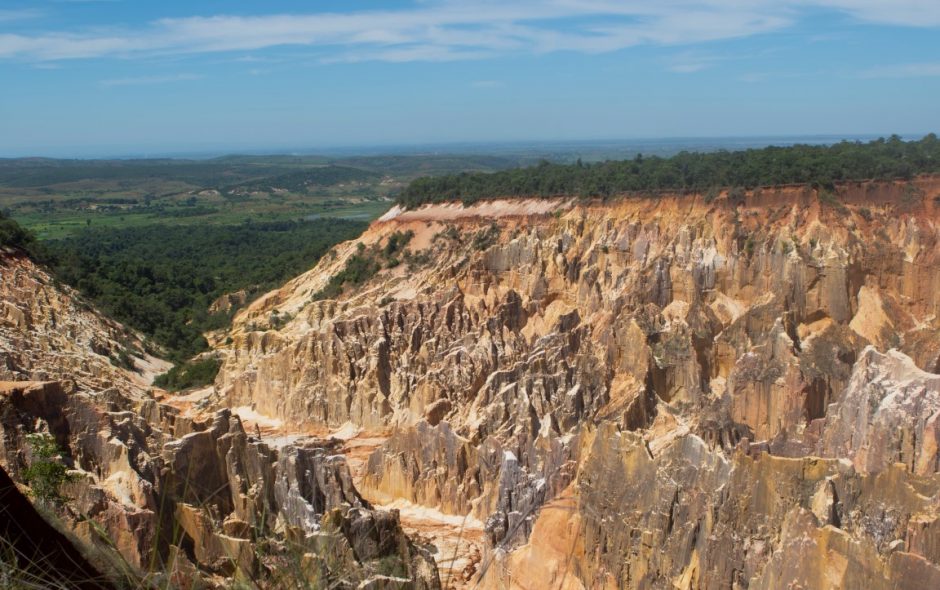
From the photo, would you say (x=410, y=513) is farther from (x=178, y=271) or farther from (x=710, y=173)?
(x=178, y=271)

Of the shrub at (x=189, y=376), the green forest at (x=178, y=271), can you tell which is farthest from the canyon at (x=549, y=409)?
the green forest at (x=178, y=271)

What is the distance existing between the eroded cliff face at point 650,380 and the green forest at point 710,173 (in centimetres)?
114

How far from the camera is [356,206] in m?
151

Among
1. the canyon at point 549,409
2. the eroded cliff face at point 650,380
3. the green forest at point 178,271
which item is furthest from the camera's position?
the green forest at point 178,271

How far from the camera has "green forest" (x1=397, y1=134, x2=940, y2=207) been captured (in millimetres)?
39750

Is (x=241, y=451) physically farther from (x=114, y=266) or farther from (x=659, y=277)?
(x=114, y=266)

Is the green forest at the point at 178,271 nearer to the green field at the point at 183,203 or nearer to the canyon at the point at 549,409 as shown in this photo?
the canyon at the point at 549,409

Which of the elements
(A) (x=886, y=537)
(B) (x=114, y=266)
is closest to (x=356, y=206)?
(B) (x=114, y=266)

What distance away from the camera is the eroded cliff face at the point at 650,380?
48.4ft

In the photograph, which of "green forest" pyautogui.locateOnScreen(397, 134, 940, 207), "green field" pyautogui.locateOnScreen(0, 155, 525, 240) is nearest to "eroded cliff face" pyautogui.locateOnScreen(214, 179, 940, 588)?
"green forest" pyautogui.locateOnScreen(397, 134, 940, 207)

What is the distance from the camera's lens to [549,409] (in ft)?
84.3

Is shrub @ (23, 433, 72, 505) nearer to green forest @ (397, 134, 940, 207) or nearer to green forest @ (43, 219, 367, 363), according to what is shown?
green forest @ (43, 219, 367, 363)

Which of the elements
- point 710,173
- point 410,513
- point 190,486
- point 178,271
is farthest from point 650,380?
point 178,271

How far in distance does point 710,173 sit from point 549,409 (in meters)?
20.6
